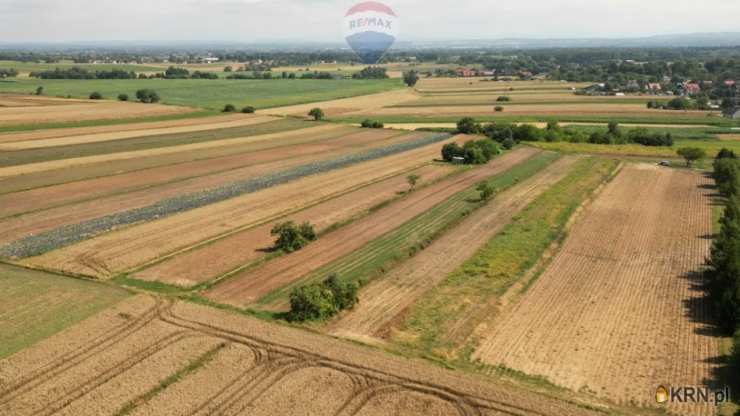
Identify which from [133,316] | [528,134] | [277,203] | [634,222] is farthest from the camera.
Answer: [528,134]

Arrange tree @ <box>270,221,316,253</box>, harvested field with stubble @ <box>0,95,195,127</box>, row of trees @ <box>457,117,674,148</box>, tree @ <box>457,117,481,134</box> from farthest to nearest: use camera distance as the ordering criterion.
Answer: tree @ <box>457,117,481,134</box> < harvested field with stubble @ <box>0,95,195,127</box> < row of trees @ <box>457,117,674,148</box> < tree @ <box>270,221,316,253</box>

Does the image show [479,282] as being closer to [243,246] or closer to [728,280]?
[728,280]

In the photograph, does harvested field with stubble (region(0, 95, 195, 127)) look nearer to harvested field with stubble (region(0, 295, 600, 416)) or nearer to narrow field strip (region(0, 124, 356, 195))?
narrow field strip (region(0, 124, 356, 195))

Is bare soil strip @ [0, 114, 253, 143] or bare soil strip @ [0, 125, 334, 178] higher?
bare soil strip @ [0, 114, 253, 143]

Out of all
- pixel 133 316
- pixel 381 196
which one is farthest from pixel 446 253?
pixel 133 316

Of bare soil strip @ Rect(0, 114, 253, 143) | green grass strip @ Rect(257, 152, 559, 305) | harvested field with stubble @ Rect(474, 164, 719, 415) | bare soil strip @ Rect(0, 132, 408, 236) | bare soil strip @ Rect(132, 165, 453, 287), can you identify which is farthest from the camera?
bare soil strip @ Rect(0, 114, 253, 143)

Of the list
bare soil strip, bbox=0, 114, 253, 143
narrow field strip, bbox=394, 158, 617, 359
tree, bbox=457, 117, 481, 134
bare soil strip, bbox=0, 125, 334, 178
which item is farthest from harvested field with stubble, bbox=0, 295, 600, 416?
tree, bbox=457, 117, 481, 134

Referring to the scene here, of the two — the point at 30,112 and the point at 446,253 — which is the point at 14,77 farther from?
the point at 446,253
